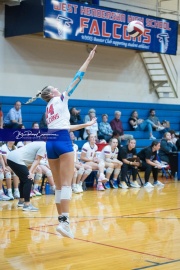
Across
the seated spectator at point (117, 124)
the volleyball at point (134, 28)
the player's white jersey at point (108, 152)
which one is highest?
the volleyball at point (134, 28)

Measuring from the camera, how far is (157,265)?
20.4ft

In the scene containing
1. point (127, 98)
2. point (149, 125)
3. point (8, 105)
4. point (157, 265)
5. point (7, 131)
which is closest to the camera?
point (157, 265)

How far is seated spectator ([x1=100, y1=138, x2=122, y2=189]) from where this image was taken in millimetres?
14406

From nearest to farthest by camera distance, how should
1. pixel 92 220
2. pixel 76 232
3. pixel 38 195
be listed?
pixel 76 232
pixel 92 220
pixel 38 195

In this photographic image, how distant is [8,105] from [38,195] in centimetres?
508

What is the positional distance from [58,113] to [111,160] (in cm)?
758

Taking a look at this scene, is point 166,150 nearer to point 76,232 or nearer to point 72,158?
point 76,232

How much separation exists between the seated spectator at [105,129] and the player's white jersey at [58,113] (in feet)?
35.2

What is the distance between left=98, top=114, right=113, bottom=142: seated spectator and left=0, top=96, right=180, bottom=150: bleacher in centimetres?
95

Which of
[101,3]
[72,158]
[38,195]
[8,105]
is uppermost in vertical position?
[101,3]

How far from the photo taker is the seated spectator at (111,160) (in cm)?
1441

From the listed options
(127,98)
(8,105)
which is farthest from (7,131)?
(127,98)

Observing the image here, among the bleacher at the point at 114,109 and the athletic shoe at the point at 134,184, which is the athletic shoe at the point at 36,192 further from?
the bleacher at the point at 114,109

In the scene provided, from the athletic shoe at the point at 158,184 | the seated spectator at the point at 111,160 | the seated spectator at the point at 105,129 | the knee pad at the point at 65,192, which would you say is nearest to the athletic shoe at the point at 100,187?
the seated spectator at the point at 111,160
